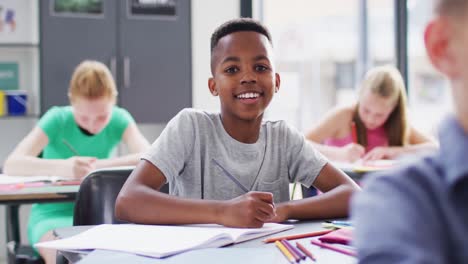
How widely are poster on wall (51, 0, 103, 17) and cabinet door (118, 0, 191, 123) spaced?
156 mm

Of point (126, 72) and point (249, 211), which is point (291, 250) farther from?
point (126, 72)

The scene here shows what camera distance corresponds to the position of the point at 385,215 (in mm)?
503

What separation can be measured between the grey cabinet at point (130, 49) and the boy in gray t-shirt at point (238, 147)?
265 centimetres

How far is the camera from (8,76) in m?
4.20

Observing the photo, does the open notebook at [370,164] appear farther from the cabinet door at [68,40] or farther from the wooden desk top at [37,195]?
the cabinet door at [68,40]

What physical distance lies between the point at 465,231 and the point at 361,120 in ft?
8.74

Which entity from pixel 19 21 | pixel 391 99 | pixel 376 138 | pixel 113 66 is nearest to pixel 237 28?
pixel 391 99

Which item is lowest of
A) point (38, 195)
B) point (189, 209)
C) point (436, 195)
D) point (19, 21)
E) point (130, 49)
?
point (38, 195)

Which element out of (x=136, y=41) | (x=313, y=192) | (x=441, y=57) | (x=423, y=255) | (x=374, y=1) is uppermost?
(x=374, y=1)

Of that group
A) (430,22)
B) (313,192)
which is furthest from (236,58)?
(430,22)

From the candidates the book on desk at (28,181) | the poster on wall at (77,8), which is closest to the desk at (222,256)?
the book on desk at (28,181)

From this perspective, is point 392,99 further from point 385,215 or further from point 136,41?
point 385,215

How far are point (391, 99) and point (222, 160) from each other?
5.32 feet

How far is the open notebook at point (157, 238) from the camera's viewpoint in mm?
1049
